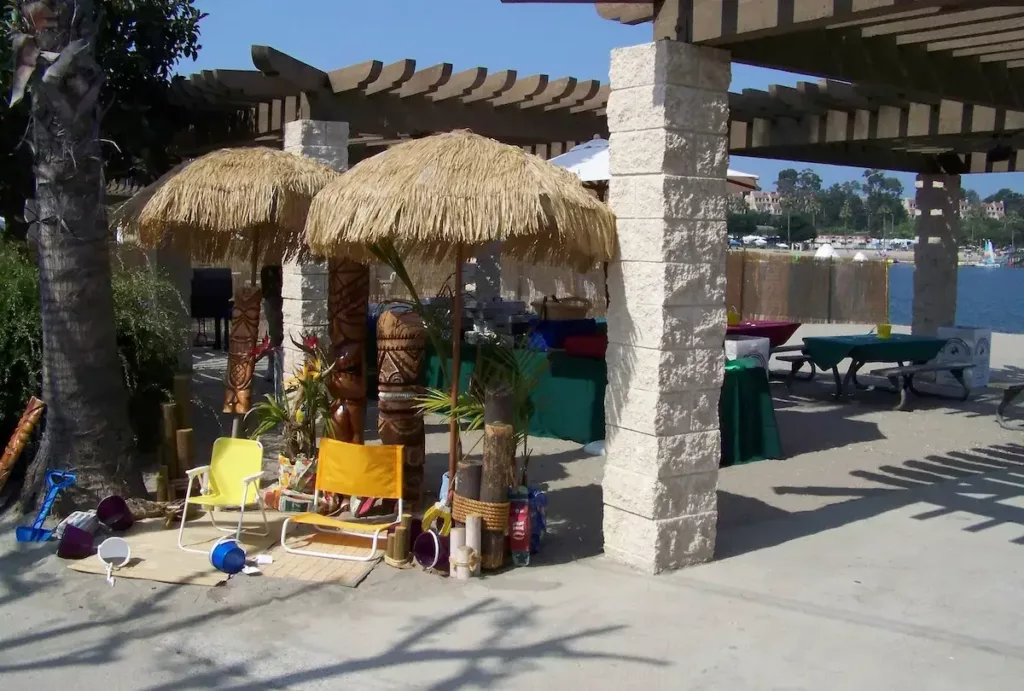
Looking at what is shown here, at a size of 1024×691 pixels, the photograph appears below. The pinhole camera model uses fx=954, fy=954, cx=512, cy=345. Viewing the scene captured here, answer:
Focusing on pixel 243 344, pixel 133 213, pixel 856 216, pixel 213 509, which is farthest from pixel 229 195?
pixel 856 216

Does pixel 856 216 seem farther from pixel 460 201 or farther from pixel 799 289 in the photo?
pixel 460 201

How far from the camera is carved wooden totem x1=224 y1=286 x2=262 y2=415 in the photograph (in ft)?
26.5

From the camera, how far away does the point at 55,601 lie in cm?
488

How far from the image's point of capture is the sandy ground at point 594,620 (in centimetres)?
405

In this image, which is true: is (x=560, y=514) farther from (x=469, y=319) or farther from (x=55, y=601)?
(x=469, y=319)

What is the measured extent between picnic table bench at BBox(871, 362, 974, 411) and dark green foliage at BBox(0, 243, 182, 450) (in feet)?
25.1

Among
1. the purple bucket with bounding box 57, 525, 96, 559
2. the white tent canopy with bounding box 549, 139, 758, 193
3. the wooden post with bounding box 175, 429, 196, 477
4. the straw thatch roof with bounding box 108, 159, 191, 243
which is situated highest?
the white tent canopy with bounding box 549, 139, 758, 193

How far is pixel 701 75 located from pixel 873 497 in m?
3.66

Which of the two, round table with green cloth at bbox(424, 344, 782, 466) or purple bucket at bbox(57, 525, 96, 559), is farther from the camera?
round table with green cloth at bbox(424, 344, 782, 466)

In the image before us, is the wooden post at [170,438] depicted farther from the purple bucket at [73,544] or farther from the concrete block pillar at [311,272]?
the concrete block pillar at [311,272]

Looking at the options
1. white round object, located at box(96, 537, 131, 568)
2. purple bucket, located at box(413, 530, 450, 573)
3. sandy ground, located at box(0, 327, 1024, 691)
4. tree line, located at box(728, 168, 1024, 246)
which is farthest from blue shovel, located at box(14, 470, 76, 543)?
tree line, located at box(728, 168, 1024, 246)

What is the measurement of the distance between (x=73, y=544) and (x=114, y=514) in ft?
1.72

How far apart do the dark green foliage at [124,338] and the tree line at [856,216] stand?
6438 cm

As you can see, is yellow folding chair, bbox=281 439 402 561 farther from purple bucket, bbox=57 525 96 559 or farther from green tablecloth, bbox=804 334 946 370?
green tablecloth, bbox=804 334 946 370
